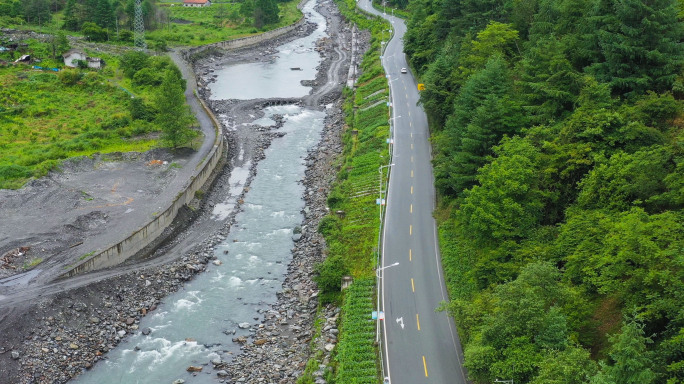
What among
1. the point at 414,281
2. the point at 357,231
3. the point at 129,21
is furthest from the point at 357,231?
the point at 129,21

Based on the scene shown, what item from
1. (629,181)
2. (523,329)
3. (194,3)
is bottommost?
(523,329)

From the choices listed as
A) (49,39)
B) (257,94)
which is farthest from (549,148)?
(49,39)

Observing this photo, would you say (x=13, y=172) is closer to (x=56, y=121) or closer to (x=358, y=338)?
(x=56, y=121)

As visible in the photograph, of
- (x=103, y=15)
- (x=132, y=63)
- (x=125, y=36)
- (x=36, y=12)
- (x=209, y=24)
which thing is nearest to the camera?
(x=132, y=63)

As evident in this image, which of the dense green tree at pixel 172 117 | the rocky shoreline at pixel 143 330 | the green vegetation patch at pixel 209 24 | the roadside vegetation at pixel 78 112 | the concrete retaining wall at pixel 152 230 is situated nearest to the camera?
the rocky shoreline at pixel 143 330

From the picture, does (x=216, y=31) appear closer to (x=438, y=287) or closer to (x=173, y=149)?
(x=173, y=149)

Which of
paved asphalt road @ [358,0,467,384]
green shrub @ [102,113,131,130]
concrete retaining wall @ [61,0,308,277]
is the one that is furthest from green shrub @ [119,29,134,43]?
paved asphalt road @ [358,0,467,384]

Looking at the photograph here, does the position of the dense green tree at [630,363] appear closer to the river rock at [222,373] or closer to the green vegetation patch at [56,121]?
the river rock at [222,373]

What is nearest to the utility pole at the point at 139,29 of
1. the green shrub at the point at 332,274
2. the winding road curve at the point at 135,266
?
the winding road curve at the point at 135,266
